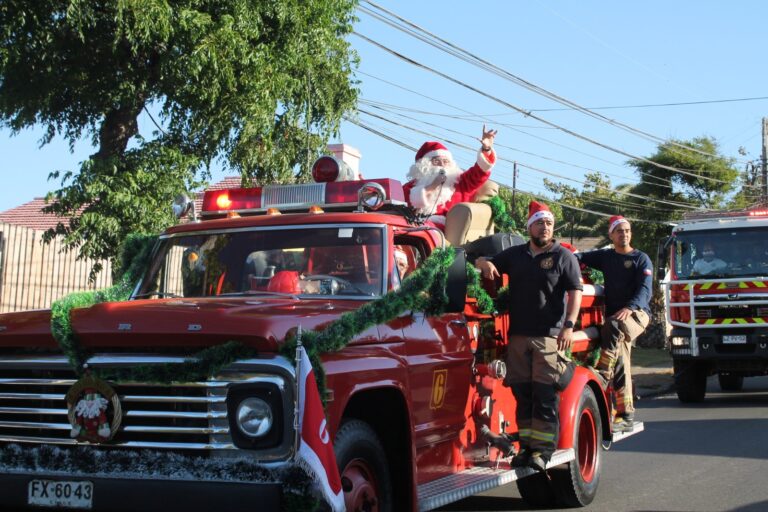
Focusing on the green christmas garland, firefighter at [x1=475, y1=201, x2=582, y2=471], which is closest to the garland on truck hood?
firefighter at [x1=475, y1=201, x2=582, y2=471]

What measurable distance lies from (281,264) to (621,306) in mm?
3782

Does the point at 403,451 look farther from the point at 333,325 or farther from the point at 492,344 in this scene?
the point at 492,344

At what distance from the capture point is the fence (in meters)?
14.0

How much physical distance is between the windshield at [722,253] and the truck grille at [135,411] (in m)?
13.0

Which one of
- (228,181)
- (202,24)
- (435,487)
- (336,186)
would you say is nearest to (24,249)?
(202,24)

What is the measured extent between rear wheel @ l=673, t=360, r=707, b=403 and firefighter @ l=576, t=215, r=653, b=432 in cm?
772

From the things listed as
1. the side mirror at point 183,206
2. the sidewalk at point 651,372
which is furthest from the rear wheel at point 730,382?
the side mirror at point 183,206

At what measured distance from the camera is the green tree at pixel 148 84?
1084cm

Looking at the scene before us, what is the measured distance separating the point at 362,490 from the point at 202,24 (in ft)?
23.6

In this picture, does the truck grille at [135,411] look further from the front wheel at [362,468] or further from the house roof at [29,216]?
the house roof at [29,216]

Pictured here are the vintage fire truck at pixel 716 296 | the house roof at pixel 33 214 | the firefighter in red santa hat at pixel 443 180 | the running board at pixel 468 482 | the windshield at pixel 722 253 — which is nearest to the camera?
the running board at pixel 468 482

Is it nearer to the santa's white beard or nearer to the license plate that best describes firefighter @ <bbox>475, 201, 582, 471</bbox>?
the santa's white beard

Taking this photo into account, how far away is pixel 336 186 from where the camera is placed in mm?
6926

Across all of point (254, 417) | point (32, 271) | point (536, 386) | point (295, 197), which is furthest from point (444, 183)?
point (32, 271)
